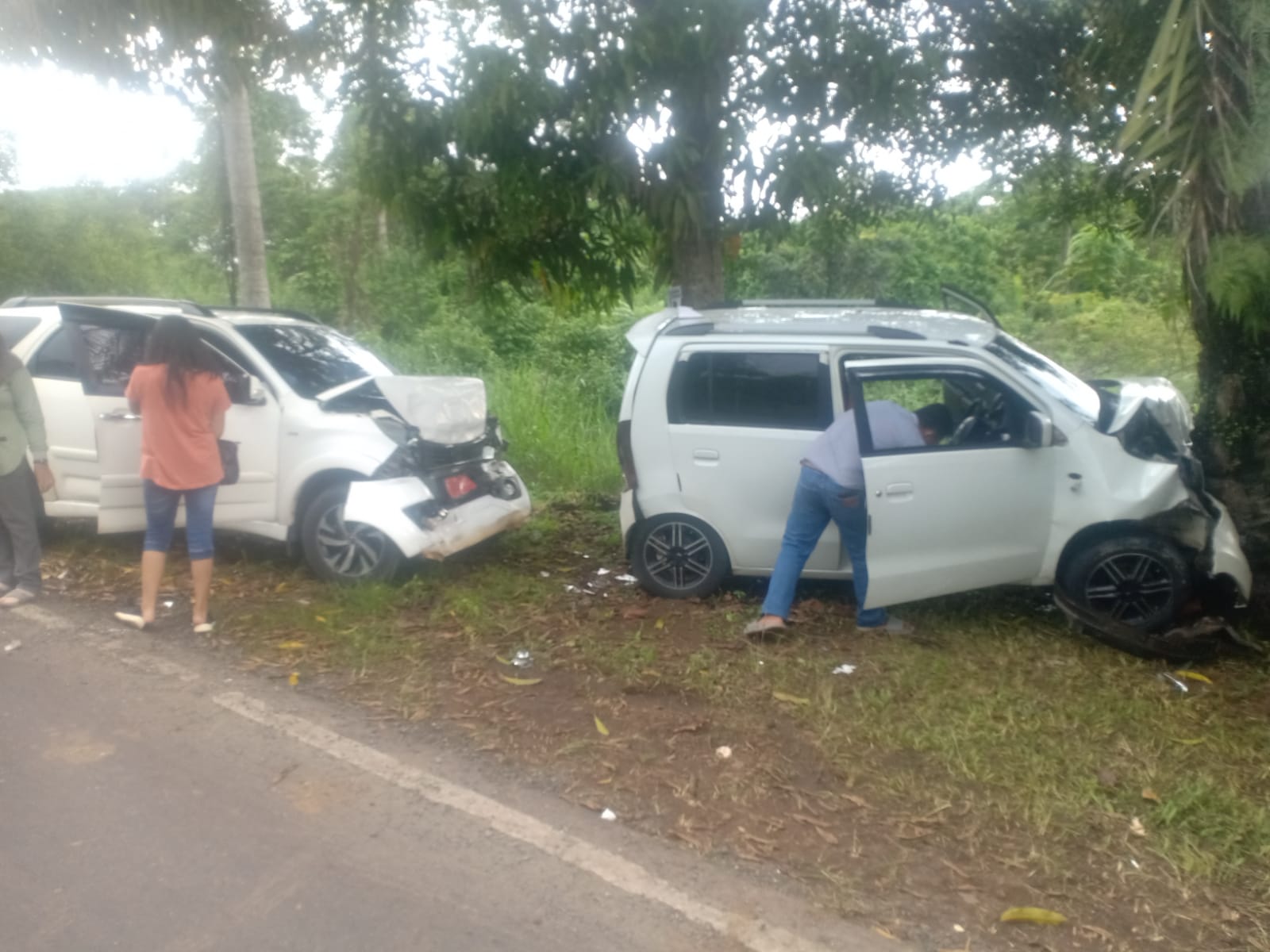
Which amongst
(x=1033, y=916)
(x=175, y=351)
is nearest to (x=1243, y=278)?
(x=1033, y=916)

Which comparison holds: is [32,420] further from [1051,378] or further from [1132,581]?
[1132,581]

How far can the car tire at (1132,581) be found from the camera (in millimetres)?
5812

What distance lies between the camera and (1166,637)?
571 centimetres

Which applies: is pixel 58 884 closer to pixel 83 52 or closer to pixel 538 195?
pixel 538 195

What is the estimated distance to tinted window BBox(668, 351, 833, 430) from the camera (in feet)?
21.0

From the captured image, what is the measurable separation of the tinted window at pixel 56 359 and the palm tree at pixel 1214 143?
6610 mm

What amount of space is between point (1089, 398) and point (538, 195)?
12.2 ft

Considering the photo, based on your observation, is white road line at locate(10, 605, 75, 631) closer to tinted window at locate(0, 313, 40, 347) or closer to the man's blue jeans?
tinted window at locate(0, 313, 40, 347)

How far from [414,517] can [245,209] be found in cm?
701

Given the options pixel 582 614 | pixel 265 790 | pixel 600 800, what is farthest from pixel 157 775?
pixel 582 614

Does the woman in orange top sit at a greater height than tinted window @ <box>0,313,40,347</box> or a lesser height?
lesser

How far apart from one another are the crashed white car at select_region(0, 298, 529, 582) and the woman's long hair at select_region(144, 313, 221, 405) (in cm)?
104

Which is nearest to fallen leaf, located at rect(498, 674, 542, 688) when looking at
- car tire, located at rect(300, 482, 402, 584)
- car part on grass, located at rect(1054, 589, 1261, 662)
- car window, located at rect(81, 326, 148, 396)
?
car tire, located at rect(300, 482, 402, 584)

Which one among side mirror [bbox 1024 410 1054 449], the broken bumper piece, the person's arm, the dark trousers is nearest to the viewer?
side mirror [bbox 1024 410 1054 449]
